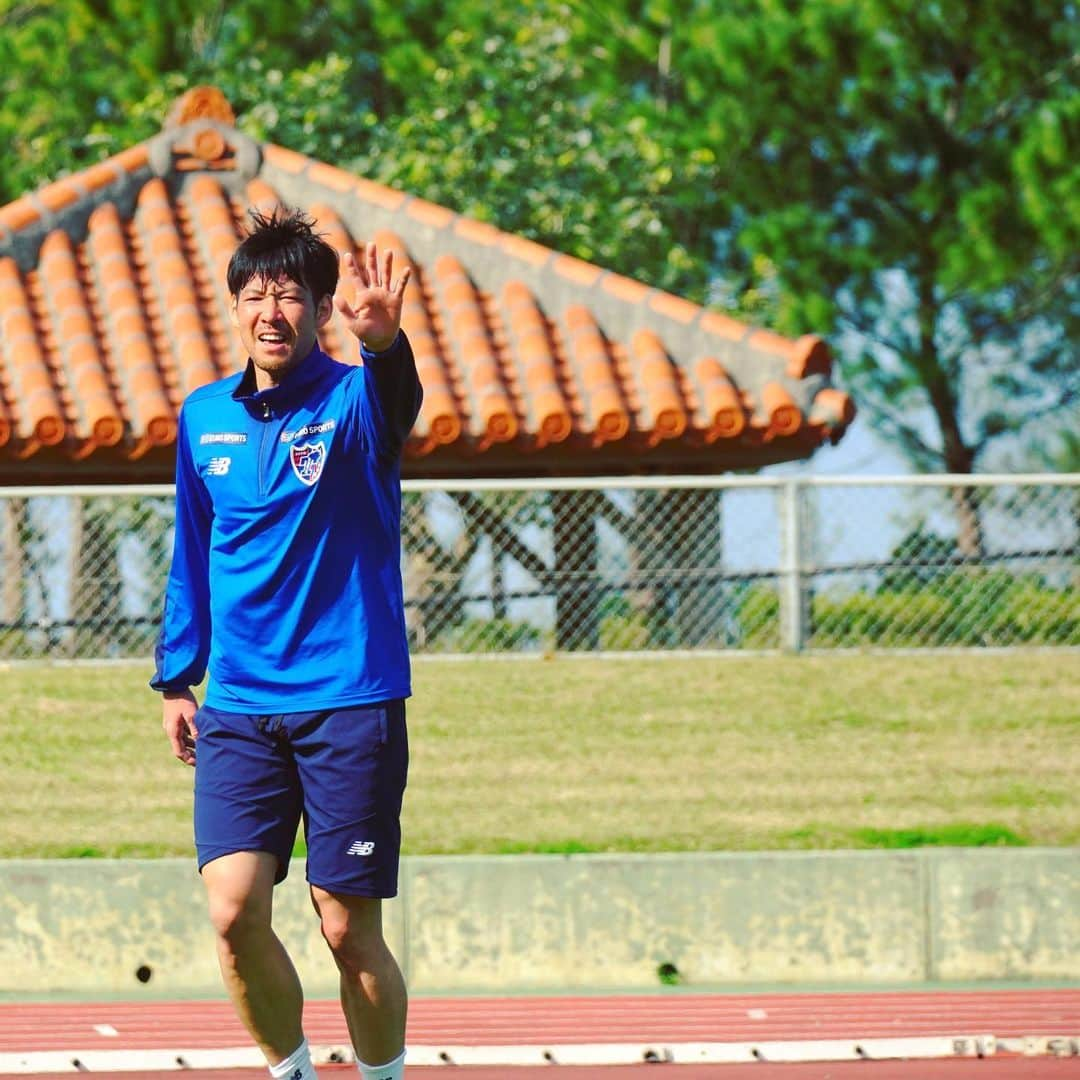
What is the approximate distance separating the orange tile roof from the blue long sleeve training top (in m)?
7.67

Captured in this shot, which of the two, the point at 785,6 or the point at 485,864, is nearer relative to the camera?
the point at 485,864

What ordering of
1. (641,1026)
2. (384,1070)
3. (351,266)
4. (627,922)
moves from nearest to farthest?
(351,266) < (384,1070) < (641,1026) < (627,922)

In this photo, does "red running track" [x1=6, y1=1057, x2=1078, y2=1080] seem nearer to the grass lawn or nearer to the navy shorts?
the navy shorts

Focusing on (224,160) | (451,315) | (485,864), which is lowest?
(485,864)

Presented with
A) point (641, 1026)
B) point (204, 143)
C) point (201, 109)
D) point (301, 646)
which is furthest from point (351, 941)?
point (201, 109)

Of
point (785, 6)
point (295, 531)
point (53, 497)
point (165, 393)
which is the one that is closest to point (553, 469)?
point (165, 393)

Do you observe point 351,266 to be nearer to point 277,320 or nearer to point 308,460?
point 277,320

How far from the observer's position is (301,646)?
462 cm

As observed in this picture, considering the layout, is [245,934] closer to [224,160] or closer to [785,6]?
[224,160]

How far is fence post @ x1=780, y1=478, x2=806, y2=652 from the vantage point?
11.4m

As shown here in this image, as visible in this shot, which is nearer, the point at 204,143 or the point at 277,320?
the point at 277,320

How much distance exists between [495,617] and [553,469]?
1835 millimetres

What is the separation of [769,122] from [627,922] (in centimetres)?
1910

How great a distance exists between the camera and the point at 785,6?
988 inches
